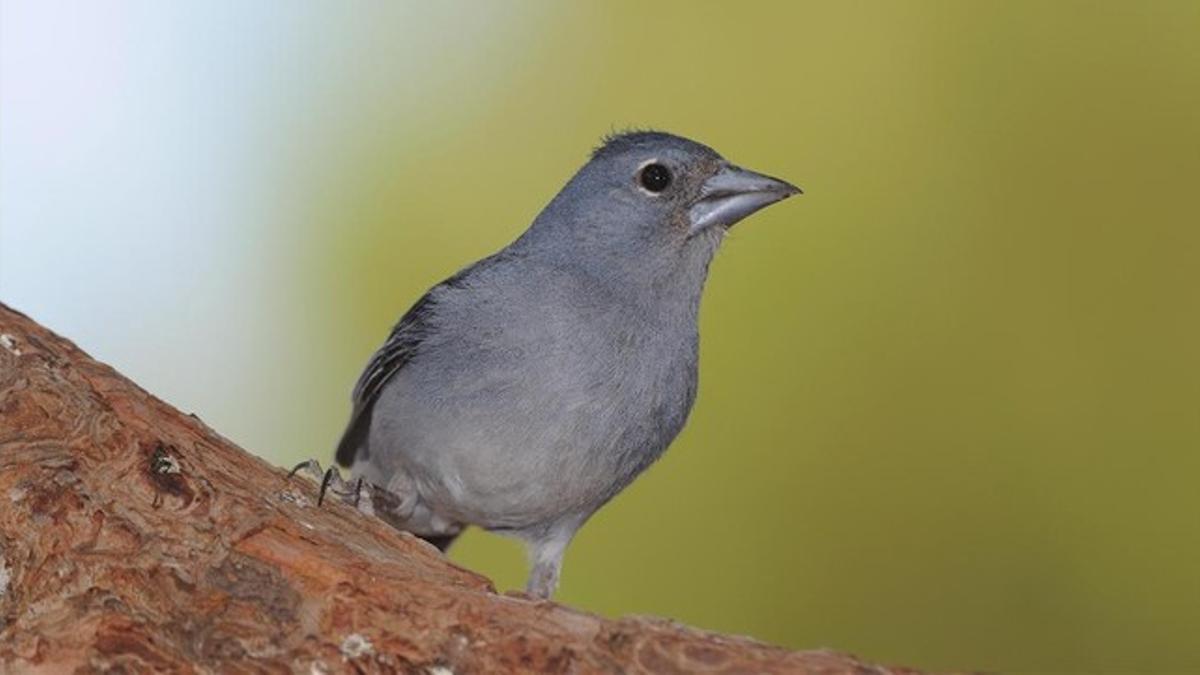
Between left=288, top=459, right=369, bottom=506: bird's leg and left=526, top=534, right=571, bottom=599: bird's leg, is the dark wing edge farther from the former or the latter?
left=526, top=534, right=571, bottom=599: bird's leg

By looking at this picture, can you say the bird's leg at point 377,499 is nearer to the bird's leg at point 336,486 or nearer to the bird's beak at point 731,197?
the bird's leg at point 336,486

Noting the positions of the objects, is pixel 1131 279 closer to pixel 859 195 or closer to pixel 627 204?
pixel 859 195

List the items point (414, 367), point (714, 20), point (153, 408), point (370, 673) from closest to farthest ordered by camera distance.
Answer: point (370, 673) < point (153, 408) < point (414, 367) < point (714, 20)

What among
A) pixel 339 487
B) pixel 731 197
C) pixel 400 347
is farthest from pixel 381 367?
pixel 731 197

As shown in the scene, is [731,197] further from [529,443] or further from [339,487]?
[339,487]

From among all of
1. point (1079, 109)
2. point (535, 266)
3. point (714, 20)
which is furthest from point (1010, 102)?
point (535, 266)

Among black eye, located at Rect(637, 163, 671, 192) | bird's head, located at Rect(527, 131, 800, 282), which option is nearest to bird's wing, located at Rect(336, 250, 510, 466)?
bird's head, located at Rect(527, 131, 800, 282)
